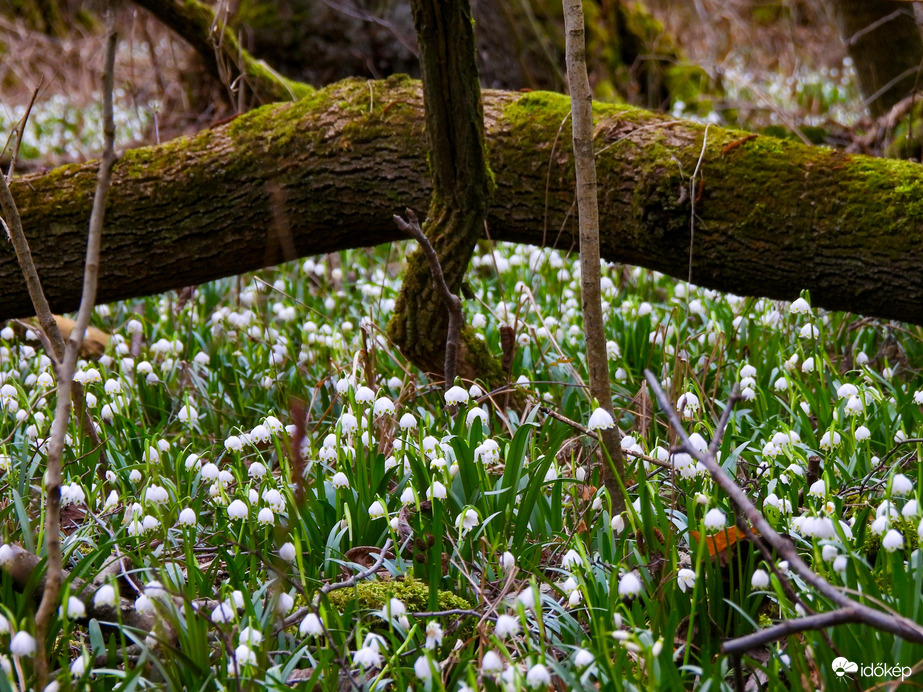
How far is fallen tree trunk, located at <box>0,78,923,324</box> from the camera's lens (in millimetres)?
3229

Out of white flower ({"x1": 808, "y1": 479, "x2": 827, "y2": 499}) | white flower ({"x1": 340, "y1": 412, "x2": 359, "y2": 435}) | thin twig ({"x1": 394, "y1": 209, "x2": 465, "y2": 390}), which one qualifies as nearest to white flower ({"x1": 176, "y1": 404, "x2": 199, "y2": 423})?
white flower ({"x1": 340, "y1": 412, "x2": 359, "y2": 435})

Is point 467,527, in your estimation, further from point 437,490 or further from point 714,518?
point 714,518

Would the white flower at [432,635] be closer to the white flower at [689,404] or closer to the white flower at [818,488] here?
the white flower at [818,488]

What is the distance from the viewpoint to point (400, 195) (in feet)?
11.8

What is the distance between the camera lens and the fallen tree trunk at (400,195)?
3.23m

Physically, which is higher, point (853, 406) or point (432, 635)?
point (853, 406)

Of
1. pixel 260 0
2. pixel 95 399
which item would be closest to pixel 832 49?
pixel 260 0

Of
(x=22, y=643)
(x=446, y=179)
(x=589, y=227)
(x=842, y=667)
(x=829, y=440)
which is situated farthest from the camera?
(x=446, y=179)

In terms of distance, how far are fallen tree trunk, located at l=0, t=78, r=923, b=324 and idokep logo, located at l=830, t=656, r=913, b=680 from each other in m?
1.79

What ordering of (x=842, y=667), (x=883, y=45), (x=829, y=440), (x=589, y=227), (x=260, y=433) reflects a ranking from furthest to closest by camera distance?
(x=883, y=45) → (x=260, y=433) → (x=829, y=440) → (x=589, y=227) → (x=842, y=667)

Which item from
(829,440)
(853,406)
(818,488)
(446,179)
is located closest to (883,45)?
(446,179)

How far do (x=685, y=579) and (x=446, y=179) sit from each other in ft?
5.68

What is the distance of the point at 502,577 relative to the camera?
2.23m

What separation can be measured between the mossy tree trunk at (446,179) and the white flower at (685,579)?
1.33 m
